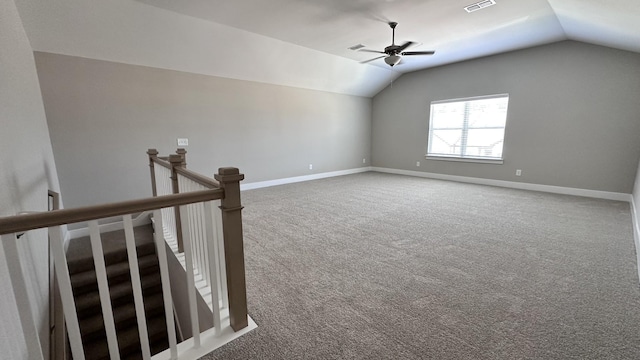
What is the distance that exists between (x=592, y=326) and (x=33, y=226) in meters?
3.02

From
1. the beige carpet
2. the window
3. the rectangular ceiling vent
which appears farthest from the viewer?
the window

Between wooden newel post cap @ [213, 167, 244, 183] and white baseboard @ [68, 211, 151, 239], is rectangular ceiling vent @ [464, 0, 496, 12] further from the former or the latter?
white baseboard @ [68, 211, 151, 239]

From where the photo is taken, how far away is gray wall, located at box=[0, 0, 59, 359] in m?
1.14

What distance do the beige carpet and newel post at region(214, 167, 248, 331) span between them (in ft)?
0.56

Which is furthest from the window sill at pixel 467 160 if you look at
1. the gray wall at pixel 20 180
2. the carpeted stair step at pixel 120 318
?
the gray wall at pixel 20 180

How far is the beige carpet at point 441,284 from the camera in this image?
1538 millimetres

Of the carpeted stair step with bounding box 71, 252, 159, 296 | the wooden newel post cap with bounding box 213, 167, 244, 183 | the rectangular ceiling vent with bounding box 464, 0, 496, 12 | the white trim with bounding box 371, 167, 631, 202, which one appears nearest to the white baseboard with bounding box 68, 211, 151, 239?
the carpeted stair step with bounding box 71, 252, 159, 296

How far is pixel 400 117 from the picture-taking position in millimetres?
7590

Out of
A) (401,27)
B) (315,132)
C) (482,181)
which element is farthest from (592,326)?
(315,132)

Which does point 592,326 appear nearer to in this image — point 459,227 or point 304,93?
point 459,227

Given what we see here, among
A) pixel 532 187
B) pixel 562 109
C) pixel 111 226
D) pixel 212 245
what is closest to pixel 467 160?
pixel 532 187

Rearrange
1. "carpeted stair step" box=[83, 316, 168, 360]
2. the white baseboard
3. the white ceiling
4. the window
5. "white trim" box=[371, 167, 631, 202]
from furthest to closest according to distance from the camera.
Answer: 1. the window
2. "white trim" box=[371, 167, 631, 202]
3. the white baseboard
4. the white ceiling
5. "carpeted stair step" box=[83, 316, 168, 360]

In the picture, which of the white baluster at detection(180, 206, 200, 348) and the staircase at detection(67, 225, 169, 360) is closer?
the white baluster at detection(180, 206, 200, 348)

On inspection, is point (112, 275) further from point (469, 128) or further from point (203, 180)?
point (469, 128)
